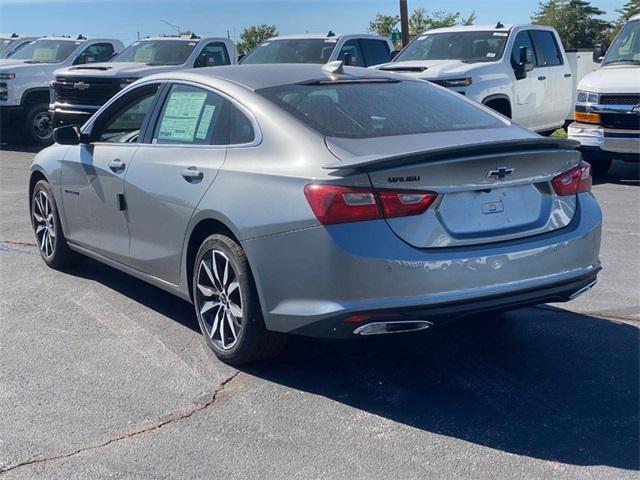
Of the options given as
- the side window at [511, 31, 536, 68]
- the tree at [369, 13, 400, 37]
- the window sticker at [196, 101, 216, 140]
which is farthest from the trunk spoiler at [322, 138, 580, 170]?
the tree at [369, 13, 400, 37]

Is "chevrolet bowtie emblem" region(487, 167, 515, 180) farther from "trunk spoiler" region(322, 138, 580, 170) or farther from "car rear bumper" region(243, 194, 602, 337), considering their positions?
"car rear bumper" region(243, 194, 602, 337)

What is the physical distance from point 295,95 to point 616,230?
4667 millimetres

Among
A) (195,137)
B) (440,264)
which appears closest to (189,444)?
(440,264)

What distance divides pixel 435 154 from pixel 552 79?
10471mm

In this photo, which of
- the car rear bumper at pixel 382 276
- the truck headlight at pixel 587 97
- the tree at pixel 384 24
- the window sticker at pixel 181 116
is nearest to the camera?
the car rear bumper at pixel 382 276

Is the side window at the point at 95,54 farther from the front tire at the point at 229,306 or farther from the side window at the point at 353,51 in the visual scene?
the front tire at the point at 229,306

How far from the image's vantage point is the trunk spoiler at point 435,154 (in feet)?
14.7

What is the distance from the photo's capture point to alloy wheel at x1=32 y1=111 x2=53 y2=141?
18.2 m

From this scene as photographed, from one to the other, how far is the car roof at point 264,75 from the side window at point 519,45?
7631 mm

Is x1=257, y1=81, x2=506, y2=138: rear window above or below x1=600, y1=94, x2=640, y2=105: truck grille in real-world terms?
above

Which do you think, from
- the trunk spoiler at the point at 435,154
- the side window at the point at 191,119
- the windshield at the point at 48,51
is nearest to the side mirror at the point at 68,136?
the side window at the point at 191,119

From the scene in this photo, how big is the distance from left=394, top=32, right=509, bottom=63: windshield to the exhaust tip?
923 cm

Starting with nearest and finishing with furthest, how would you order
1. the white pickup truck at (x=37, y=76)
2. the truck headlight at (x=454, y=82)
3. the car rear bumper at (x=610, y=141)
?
the car rear bumper at (x=610, y=141) → the truck headlight at (x=454, y=82) → the white pickup truck at (x=37, y=76)

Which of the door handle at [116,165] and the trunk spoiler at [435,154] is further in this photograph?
the door handle at [116,165]
